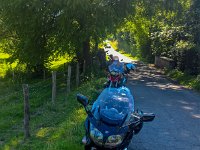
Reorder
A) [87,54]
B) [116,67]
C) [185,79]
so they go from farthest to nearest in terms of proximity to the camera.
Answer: [185,79] < [87,54] < [116,67]

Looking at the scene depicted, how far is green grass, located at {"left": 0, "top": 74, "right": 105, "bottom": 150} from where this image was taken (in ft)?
26.5

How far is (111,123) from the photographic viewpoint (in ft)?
17.1

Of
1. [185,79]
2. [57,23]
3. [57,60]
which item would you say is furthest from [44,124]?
[57,60]

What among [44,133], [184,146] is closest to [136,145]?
[184,146]

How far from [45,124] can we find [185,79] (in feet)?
49.3

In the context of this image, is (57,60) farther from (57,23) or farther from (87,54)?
(57,23)

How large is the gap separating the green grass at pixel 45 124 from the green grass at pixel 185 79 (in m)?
7.49

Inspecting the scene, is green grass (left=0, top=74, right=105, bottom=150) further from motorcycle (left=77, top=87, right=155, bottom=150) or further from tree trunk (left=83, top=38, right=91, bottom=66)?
tree trunk (left=83, top=38, right=91, bottom=66)

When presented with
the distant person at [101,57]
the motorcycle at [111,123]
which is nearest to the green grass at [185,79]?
the distant person at [101,57]

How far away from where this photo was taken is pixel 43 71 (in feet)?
86.7

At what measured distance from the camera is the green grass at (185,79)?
70.3ft

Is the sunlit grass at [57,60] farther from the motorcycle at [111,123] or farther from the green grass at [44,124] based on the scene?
the motorcycle at [111,123]

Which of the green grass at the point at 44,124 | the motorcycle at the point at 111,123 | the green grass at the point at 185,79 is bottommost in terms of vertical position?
the green grass at the point at 185,79

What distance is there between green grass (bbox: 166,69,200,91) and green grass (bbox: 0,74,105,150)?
7493mm
